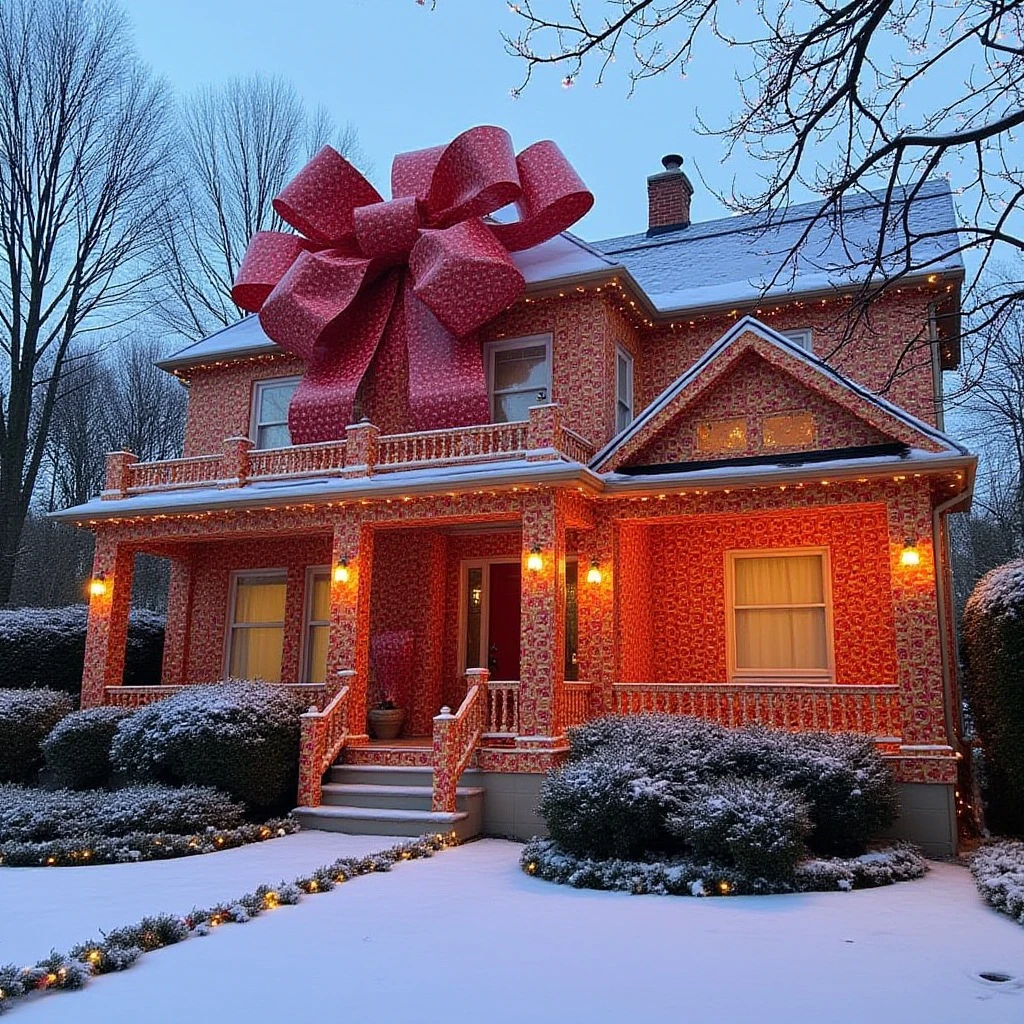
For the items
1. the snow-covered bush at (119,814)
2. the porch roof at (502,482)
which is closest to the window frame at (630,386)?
the porch roof at (502,482)

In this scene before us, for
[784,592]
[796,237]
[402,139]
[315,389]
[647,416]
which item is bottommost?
[784,592]

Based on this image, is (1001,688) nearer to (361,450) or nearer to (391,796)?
(391,796)

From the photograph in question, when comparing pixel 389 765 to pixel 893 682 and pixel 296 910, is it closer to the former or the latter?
pixel 296 910

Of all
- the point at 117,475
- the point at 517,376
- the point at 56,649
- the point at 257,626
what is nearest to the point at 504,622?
the point at 517,376

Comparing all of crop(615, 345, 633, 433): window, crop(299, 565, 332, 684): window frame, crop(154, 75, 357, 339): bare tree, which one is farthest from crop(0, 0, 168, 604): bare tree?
crop(615, 345, 633, 433): window

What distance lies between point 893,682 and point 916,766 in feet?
6.97

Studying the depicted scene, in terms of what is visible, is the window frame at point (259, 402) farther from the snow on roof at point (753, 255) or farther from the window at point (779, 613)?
the window at point (779, 613)

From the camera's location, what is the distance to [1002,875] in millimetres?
7418

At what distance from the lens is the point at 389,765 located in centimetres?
1156

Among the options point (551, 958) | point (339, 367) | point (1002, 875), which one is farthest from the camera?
point (339, 367)

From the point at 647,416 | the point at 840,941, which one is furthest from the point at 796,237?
the point at 840,941

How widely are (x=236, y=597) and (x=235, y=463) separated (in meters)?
2.83

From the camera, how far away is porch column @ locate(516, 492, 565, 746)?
11.1m

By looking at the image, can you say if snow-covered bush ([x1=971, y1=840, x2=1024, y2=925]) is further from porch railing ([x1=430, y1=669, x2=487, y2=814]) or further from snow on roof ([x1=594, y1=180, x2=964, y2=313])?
snow on roof ([x1=594, y1=180, x2=964, y2=313])
